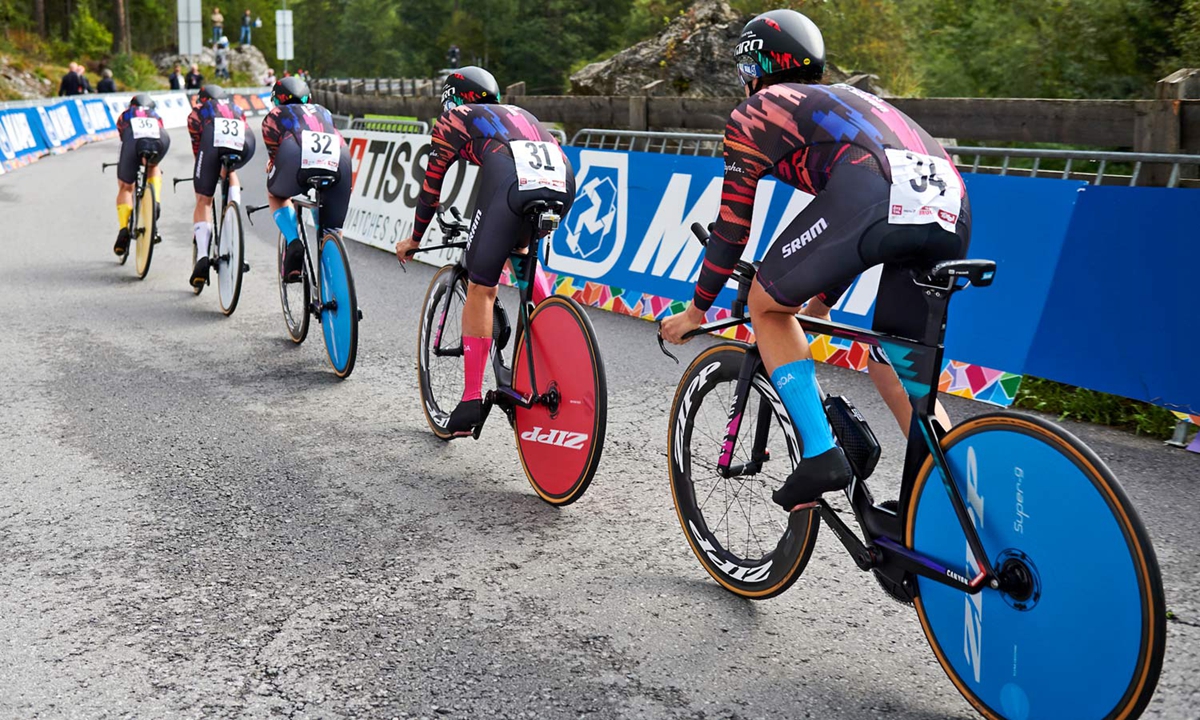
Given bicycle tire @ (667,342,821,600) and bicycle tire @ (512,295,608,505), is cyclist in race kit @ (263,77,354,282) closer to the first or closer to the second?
bicycle tire @ (512,295,608,505)

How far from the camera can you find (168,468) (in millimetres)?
6035

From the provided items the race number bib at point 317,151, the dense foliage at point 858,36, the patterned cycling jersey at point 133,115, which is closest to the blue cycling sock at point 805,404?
the race number bib at point 317,151

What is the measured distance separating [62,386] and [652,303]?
455cm

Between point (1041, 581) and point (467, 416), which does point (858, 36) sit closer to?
point (467, 416)

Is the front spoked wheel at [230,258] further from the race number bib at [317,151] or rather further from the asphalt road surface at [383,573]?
the race number bib at [317,151]

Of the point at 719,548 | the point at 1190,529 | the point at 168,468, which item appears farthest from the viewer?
the point at 168,468

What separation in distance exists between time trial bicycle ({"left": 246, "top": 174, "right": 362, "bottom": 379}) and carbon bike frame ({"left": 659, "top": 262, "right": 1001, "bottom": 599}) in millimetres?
4058

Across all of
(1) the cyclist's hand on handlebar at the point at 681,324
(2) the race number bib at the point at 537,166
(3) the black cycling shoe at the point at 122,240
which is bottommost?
(3) the black cycling shoe at the point at 122,240

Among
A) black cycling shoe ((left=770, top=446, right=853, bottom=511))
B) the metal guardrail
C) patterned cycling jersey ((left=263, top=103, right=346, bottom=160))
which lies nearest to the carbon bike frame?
black cycling shoe ((left=770, top=446, right=853, bottom=511))

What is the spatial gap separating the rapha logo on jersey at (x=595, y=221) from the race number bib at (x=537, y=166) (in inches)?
181

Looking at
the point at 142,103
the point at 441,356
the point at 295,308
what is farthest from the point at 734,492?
the point at 142,103

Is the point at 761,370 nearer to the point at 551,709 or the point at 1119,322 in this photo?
the point at 551,709

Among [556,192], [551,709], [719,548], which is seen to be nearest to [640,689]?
[551,709]

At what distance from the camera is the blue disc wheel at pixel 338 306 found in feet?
24.8
